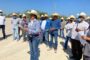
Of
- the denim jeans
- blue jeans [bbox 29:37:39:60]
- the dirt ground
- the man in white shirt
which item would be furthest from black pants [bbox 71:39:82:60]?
the denim jeans

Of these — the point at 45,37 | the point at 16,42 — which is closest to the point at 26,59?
the point at 45,37

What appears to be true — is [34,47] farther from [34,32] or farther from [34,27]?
[34,27]

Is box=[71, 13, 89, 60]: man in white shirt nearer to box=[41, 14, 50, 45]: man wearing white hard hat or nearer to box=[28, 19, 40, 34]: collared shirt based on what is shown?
box=[28, 19, 40, 34]: collared shirt

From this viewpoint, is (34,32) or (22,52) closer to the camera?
(34,32)

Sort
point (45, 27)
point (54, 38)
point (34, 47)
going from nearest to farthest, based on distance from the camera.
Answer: point (34, 47), point (54, 38), point (45, 27)

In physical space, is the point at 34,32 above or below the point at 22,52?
above

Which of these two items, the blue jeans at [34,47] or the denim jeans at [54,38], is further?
the denim jeans at [54,38]

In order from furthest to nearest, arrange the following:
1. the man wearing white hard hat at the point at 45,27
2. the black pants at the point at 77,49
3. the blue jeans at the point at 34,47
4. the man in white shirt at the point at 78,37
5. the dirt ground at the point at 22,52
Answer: the man wearing white hard hat at the point at 45,27
the dirt ground at the point at 22,52
the black pants at the point at 77,49
the man in white shirt at the point at 78,37
the blue jeans at the point at 34,47

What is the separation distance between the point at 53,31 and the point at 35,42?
3.89 meters

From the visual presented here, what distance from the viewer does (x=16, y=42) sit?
18.3 meters

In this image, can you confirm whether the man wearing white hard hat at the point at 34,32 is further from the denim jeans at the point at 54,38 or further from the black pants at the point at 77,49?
the denim jeans at the point at 54,38

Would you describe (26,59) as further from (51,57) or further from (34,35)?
(34,35)

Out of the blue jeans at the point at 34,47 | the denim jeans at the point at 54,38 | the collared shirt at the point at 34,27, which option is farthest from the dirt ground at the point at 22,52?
the collared shirt at the point at 34,27

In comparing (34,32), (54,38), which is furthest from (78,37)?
(54,38)
